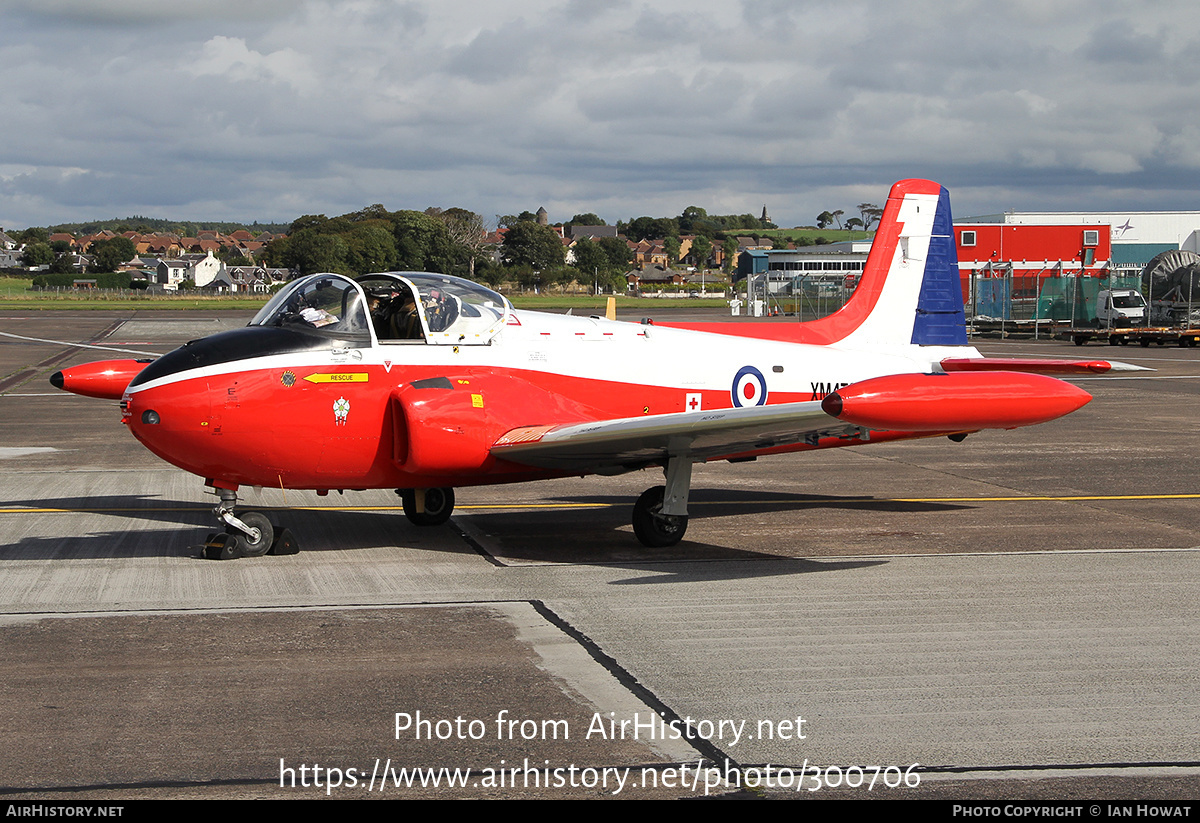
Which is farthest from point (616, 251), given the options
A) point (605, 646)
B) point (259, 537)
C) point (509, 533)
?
point (605, 646)

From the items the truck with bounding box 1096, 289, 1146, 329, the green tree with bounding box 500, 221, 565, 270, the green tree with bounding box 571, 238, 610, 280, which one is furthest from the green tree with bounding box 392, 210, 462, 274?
the green tree with bounding box 571, 238, 610, 280

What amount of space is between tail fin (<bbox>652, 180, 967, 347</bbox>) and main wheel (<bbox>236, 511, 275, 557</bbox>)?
6570 mm

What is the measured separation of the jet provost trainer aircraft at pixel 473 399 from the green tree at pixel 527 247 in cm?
8517

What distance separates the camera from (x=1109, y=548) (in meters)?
10.7

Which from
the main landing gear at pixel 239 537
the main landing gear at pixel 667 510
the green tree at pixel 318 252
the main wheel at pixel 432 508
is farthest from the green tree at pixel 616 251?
the main landing gear at pixel 239 537

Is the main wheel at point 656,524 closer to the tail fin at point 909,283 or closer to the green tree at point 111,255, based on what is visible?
the tail fin at point 909,283

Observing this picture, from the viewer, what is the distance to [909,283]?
1373cm

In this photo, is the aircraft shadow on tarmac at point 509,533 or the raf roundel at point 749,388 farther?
the raf roundel at point 749,388

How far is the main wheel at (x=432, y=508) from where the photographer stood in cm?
1175

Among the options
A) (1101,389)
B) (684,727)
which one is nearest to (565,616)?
(684,727)

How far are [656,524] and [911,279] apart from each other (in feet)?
17.2

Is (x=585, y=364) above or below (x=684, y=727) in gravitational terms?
above
